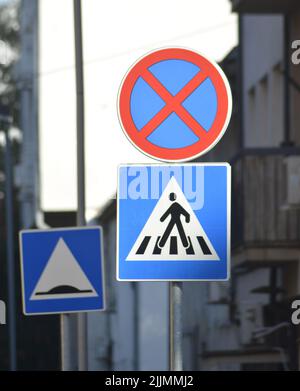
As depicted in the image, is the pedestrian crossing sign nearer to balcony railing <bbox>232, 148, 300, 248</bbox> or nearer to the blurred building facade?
the blurred building facade

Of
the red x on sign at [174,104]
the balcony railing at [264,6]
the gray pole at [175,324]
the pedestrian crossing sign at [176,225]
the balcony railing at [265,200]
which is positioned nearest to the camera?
the gray pole at [175,324]

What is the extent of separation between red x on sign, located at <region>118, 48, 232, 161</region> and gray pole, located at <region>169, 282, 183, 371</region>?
2.29ft

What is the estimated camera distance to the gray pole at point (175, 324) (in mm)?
7996

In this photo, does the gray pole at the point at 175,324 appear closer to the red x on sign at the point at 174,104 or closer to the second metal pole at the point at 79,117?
the red x on sign at the point at 174,104

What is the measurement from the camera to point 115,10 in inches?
1490

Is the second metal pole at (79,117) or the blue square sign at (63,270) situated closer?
the blue square sign at (63,270)

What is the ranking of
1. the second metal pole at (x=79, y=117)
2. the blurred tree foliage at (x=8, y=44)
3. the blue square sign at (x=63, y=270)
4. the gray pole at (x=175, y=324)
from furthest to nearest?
the blurred tree foliage at (x=8, y=44) < the second metal pole at (x=79, y=117) < the blue square sign at (x=63, y=270) < the gray pole at (x=175, y=324)

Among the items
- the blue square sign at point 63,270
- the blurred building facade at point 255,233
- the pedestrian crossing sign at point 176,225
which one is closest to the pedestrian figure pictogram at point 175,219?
the pedestrian crossing sign at point 176,225

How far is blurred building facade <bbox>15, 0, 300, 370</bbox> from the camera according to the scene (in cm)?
2027

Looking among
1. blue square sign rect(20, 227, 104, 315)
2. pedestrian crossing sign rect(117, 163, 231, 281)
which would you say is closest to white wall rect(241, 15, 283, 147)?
blue square sign rect(20, 227, 104, 315)

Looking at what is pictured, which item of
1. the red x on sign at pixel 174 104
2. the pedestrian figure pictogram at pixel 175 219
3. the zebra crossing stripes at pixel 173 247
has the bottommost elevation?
the zebra crossing stripes at pixel 173 247
